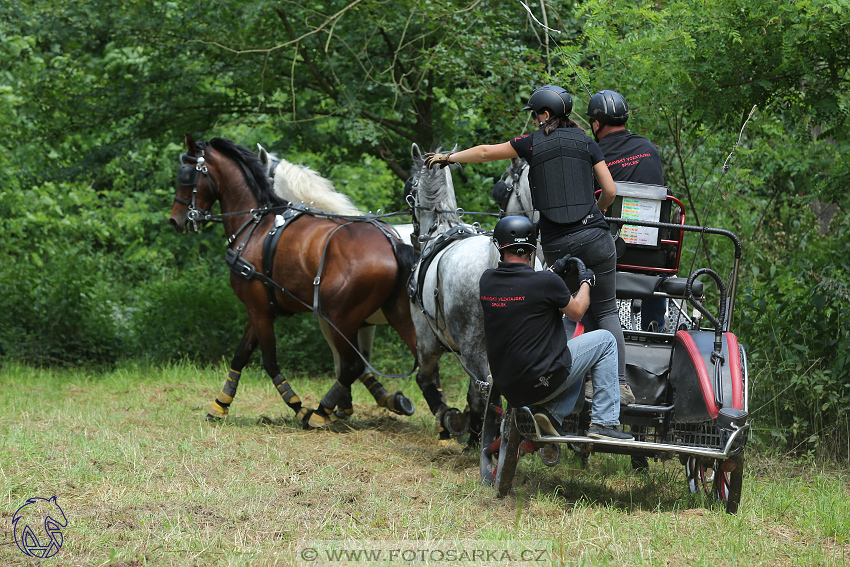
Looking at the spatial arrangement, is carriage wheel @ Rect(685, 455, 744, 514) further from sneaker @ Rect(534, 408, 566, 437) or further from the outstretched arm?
the outstretched arm

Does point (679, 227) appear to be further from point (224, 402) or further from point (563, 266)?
point (224, 402)

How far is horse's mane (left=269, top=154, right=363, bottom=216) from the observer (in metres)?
8.02

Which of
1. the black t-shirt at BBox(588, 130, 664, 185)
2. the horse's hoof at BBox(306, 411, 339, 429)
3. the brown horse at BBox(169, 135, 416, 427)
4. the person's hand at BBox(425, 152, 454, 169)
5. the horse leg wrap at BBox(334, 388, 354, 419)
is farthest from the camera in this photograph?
the horse leg wrap at BBox(334, 388, 354, 419)

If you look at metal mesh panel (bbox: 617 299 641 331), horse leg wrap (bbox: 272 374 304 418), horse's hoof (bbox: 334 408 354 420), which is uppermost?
metal mesh panel (bbox: 617 299 641 331)

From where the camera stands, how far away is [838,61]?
18.7ft

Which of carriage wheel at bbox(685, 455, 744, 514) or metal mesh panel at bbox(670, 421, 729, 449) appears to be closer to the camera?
carriage wheel at bbox(685, 455, 744, 514)

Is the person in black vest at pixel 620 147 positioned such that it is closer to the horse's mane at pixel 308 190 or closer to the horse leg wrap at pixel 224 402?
the horse's mane at pixel 308 190

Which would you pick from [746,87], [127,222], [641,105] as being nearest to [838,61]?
[746,87]

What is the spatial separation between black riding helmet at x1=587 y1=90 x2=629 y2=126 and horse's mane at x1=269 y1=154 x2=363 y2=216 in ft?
10.9

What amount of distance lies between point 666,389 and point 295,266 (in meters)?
3.89

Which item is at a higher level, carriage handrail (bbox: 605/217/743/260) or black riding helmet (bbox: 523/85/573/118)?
black riding helmet (bbox: 523/85/573/118)

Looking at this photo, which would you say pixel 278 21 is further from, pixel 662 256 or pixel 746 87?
pixel 662 256

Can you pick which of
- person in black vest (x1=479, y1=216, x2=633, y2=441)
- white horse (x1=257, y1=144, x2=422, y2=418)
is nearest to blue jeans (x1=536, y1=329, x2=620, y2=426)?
person in black vest (x1=479, y1=216, x2=633, y2=441)

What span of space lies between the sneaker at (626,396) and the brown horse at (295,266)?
2.96 meters
